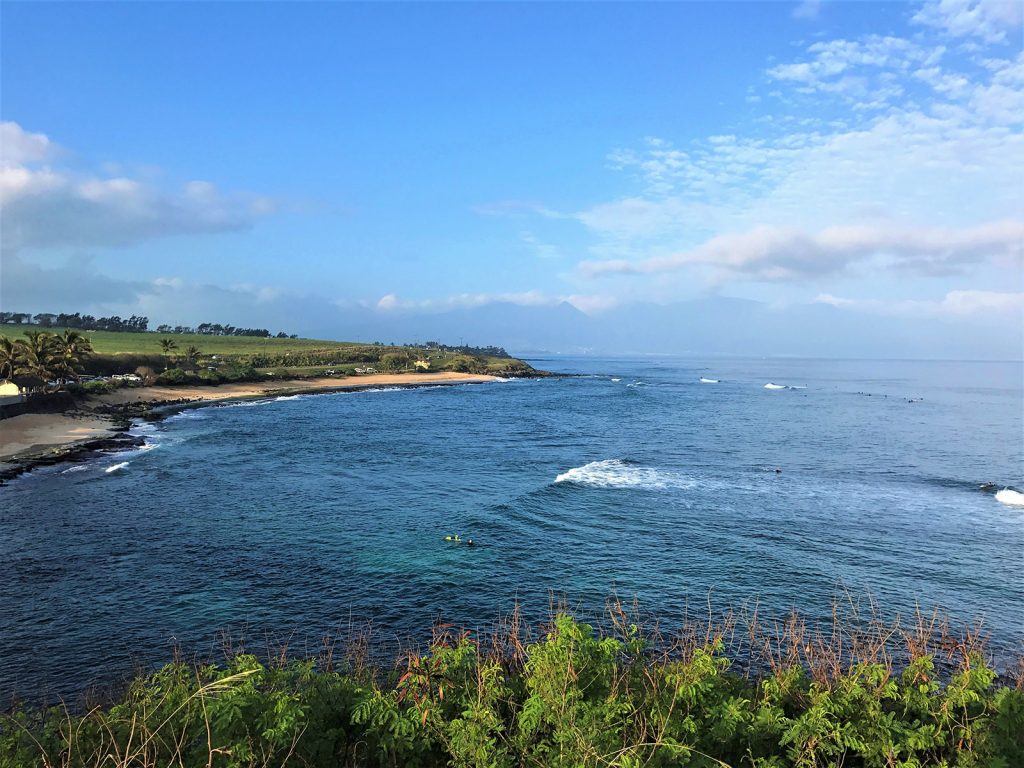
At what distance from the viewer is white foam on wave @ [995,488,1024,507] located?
4722 centimetres

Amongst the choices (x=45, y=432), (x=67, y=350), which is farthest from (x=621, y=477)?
(x=67, y=350)

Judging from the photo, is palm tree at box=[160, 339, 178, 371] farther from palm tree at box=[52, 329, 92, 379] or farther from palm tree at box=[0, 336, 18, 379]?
palm tree at box=[0, 336, 18, 379]

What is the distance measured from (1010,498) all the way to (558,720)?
54.8m

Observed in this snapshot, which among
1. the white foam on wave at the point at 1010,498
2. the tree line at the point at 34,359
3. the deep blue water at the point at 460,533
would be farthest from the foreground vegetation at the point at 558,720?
the tree line at the point at 34,359

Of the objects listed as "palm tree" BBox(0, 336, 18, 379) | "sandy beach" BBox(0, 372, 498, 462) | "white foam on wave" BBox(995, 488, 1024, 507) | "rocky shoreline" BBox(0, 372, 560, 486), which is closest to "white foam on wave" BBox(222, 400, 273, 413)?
"rocky shoreline" BBox(0, 372, 560, 486)

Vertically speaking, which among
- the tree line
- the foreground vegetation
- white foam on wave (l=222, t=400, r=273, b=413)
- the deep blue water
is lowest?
the deep blue water

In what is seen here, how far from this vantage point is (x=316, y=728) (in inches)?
442

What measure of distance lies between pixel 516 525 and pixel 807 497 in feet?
83.9

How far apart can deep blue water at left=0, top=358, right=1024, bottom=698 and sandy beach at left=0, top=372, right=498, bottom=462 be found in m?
7.72

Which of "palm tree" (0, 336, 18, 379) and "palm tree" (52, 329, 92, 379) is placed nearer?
"palm tree" (0, 336, 18, 379)

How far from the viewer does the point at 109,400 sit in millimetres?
92688

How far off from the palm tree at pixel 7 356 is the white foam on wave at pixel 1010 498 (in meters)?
110

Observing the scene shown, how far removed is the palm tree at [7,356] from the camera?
75.2m

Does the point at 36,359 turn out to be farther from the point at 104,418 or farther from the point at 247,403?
the point at 247,403
